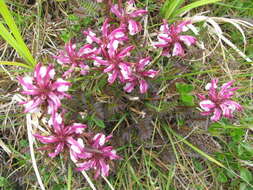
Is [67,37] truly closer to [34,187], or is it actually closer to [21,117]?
Result: [21,117]

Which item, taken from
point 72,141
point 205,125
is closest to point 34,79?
point 72,141

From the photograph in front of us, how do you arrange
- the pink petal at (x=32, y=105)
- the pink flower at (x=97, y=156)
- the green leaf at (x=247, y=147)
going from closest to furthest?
1. the pink petal at (x=32, y=105)
2. the pink flower at (x=97, y=156)
3. the green leaf at (x=247, y=147)

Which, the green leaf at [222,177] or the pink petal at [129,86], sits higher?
the pink petal at [129,86]

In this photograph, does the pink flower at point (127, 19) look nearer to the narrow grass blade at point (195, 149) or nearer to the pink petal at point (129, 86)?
the pink petal at point (129, 86)

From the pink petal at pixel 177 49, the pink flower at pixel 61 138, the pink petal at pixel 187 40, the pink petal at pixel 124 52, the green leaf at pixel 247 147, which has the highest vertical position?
the pink petal at pixel 124 52

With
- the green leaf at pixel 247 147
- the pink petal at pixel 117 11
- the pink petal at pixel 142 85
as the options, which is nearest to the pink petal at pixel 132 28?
the pink petal at pixel 117 11

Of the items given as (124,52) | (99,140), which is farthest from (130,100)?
(124,52)

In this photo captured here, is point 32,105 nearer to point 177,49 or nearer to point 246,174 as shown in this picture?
point 177,49
